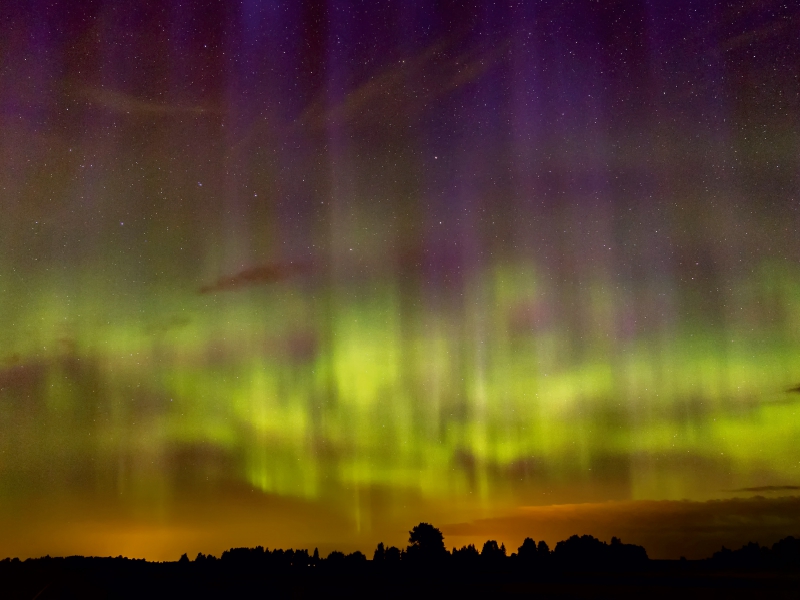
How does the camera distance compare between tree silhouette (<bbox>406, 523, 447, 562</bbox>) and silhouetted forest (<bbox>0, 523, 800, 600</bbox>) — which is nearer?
silhouetted forest (<bbox>0, 523, 800, 600</bbox>)

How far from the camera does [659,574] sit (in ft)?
194

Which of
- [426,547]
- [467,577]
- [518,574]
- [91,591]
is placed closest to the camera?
[91,591]

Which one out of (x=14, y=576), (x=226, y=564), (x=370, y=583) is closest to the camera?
(x=370, y=583)

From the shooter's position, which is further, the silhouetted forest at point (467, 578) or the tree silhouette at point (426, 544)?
the tree silhouette at point (426, 544)

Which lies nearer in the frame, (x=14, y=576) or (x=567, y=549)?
(x=14, y=576)

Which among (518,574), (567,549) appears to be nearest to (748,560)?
(567,549)

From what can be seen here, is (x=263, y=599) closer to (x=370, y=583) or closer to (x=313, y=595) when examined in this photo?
(x=313, y=595)

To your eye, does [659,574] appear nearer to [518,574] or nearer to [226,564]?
[518,574]

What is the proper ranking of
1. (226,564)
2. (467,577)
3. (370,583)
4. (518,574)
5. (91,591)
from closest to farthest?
1. (91,591)
2. (370,583)
3. (467,577)
4. (518,574)
5. (226,564)

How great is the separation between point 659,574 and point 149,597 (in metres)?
39.6

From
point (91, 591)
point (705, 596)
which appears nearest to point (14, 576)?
point (91, 591)

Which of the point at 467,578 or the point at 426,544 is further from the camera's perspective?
the point at 426,544

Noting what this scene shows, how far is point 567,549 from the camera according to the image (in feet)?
271

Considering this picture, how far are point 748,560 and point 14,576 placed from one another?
6906cm
